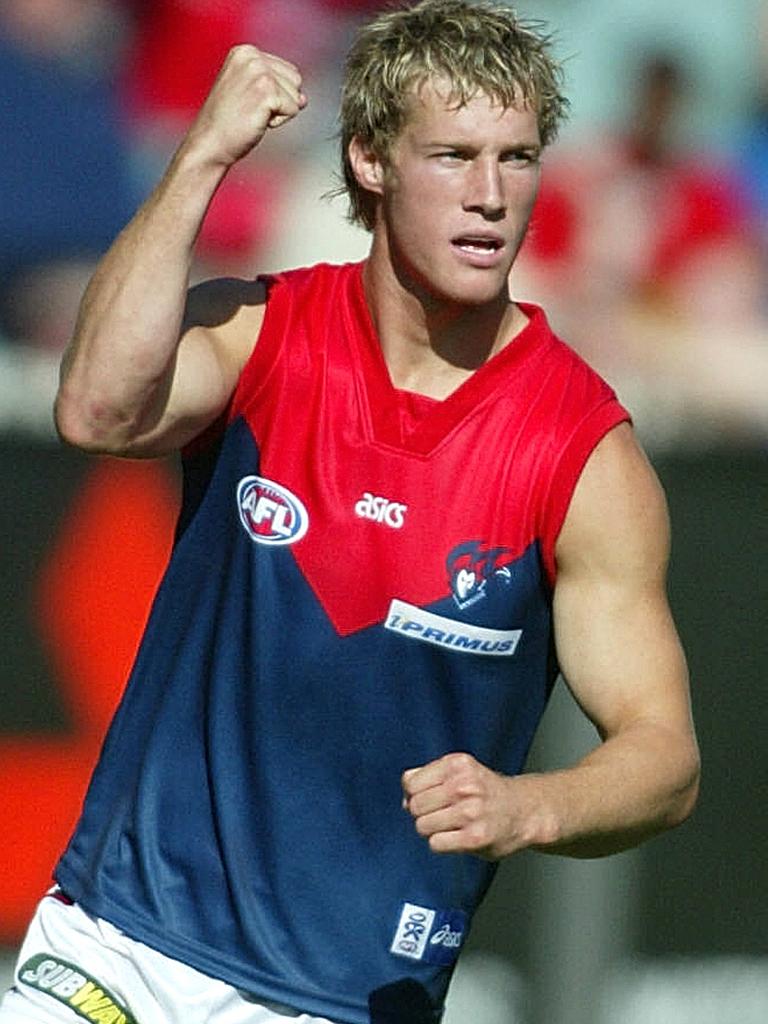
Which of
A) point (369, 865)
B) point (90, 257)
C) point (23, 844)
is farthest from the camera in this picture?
point (90, 257)

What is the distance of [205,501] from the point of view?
4148 mm

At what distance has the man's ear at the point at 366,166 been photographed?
414 cm

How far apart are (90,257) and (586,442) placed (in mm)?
3924

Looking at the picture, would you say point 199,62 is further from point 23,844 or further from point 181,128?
point 23,844

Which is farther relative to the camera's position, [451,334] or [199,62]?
[199,62]

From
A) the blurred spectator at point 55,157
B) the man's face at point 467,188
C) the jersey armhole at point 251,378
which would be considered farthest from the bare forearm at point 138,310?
the blurred spectator at point 55,157

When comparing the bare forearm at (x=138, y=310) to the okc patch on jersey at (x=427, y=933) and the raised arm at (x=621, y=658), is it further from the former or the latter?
the okc patch on jersey at (x=427, y=933)

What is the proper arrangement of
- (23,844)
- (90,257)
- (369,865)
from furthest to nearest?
(90,257)
(23,844)
(369,865)

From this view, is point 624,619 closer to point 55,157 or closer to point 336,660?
point 336,660

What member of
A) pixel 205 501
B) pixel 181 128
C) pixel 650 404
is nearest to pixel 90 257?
pixel 181 128

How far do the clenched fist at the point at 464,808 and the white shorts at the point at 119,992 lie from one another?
0.92 meters

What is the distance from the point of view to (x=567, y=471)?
3.96 m

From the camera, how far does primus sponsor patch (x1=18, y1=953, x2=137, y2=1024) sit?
12.9 feet

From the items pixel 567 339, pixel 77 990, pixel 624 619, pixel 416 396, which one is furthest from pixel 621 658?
pixel 567 339
